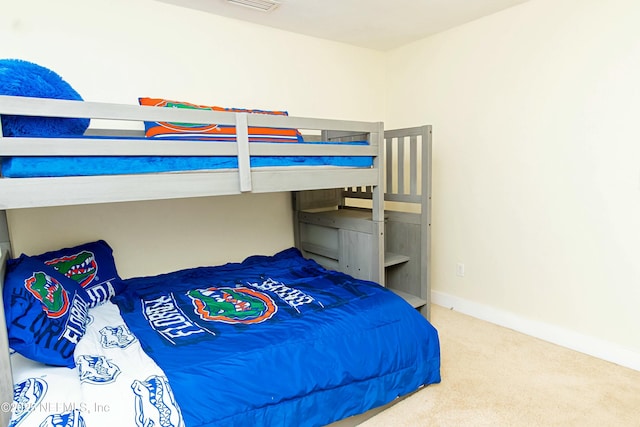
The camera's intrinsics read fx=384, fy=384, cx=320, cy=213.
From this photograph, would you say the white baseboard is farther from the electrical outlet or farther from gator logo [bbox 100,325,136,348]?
gator logo [bbox 100,325,136,348]

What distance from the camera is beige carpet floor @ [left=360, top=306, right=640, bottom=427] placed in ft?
5.78

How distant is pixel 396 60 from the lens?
336 centimetres

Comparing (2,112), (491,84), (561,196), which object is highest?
(491,84)

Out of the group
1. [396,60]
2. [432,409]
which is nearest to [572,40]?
[396,60]

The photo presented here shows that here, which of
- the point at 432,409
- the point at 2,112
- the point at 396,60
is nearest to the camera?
the point at 2,112

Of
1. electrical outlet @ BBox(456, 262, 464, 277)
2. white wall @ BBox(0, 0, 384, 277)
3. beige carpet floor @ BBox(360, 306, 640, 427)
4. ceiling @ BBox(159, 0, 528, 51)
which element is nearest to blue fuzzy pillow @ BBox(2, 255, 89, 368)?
white wall @ BBox(0, 0, 384, 277)

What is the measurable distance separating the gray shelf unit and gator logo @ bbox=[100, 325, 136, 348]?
4.47 ft

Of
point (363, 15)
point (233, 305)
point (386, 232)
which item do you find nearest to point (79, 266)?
point (233, 305)

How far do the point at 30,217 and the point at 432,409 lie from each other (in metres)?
2.38

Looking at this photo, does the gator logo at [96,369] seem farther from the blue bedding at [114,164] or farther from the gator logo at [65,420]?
the blue bedding at [114,164]

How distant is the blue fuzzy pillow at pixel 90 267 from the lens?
2078 millimetres

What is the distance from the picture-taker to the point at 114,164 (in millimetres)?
1487

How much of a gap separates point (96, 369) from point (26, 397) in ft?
0.66

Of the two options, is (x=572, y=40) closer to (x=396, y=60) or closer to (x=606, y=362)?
(x=396, y=60)
